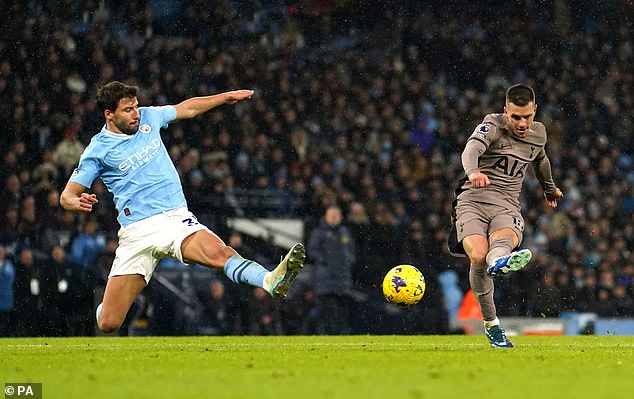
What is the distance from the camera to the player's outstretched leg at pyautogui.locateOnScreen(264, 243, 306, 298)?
7398 millimetres

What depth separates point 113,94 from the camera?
27.9ft

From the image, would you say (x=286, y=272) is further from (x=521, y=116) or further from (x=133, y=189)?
(x=521, y=116)

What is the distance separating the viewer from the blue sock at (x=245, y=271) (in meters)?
7.70

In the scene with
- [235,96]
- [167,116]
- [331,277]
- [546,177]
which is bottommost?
[331,277]

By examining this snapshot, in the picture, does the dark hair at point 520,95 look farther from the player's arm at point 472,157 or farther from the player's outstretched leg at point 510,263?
the player's outstretched leg at point 510,263

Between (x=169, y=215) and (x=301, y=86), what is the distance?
10.9 metres

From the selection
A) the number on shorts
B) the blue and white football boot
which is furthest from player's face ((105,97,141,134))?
the blue and white football boot

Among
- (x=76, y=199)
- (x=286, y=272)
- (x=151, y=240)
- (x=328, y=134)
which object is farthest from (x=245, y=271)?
(x=328, y=134)

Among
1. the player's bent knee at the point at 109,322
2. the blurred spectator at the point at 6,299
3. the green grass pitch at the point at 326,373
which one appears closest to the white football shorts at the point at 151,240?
the player's bent knee at the point at 109,322

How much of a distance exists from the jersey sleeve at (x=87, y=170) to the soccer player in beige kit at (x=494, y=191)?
9.10 feet

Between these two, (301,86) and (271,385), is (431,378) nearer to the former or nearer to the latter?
(271,385)

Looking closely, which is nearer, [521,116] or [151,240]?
[151,240]

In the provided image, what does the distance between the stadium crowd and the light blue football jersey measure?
4963 mm

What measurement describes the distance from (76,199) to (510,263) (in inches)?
120
